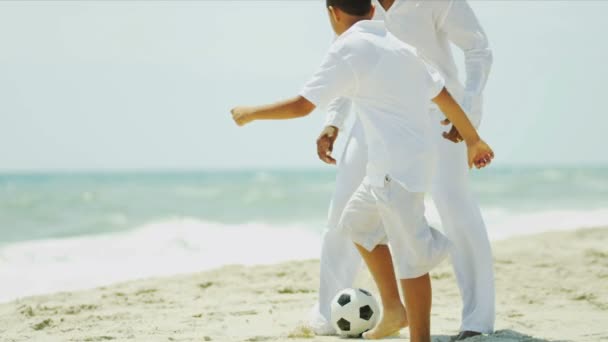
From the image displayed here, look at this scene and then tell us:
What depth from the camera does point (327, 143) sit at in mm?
3947

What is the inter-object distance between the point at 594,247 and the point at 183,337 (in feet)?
16.4

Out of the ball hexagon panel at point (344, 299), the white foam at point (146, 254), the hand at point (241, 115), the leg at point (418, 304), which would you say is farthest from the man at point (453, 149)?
the white foam at point (146, 254)

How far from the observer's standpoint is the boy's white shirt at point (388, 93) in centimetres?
316

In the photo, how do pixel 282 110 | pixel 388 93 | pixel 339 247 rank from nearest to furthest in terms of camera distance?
pixel 282 110 → pixel 388 93 → pixel 339 247

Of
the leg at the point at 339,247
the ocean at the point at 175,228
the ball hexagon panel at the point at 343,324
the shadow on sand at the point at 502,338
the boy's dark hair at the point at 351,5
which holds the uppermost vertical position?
the boy's dark hair at the point at 351,5

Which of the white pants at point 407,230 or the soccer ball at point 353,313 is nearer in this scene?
the white pants at point 407,230

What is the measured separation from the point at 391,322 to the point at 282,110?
133 cm

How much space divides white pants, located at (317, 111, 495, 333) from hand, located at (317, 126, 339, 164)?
Answer: 0.13m

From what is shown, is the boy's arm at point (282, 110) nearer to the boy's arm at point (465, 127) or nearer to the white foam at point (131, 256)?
the boy's arm at point (465, 127)

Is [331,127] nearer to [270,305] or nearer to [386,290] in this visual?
[386,290]

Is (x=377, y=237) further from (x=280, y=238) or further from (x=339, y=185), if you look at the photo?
(x=280, y=238)

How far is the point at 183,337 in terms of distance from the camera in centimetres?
432

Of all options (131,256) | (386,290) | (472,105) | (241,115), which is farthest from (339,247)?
(131,256)

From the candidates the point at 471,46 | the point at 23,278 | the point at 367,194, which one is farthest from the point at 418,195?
the point at 23,278
